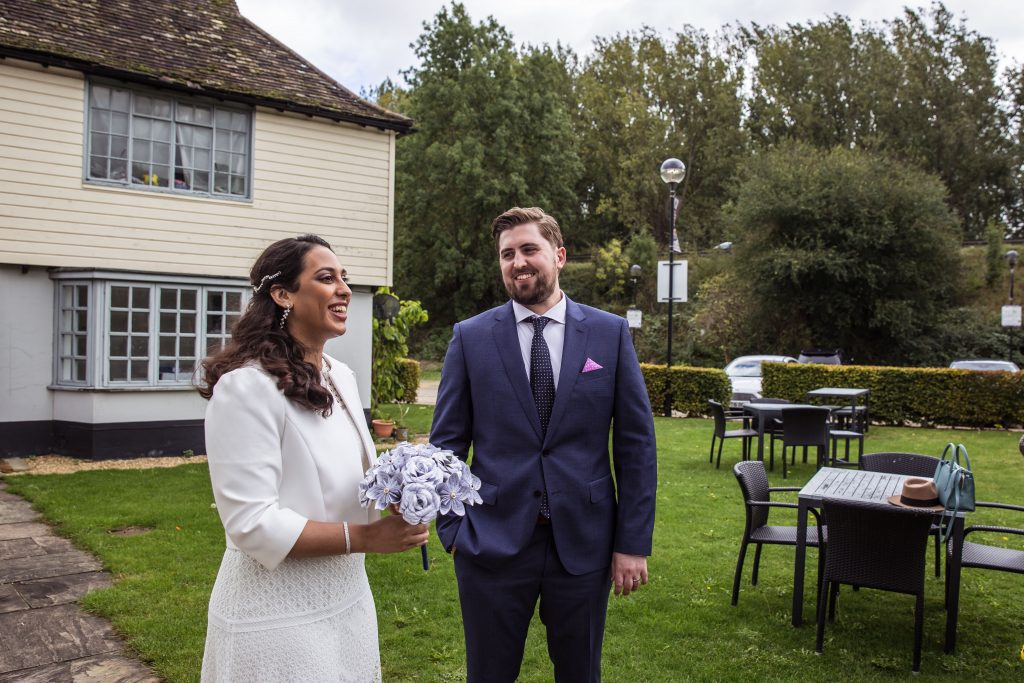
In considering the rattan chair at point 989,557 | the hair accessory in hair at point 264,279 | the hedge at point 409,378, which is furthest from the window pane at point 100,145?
the rattan chair at point 989,557

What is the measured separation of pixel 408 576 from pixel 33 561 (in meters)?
3.08

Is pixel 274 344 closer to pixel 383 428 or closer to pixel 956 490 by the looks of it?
pixel 956 490

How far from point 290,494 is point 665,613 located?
409 centimetres

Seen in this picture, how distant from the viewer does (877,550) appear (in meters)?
4.92

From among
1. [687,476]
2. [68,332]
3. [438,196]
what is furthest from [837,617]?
[438,196]

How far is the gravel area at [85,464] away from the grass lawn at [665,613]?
7.75 feet

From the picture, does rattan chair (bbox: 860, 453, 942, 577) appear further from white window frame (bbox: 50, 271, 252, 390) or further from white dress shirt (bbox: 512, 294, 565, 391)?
white window frame (bbox: 50, 271, 252, 390)

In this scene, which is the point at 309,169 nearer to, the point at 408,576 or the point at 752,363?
the point at 408,576

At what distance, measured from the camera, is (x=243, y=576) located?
2.25 meters

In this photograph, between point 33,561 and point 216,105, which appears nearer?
point 33,561

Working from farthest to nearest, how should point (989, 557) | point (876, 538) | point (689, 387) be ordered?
point (689, 387), point (989, 557), point (876, 538)

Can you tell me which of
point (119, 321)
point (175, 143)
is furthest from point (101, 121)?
point (119, 321)

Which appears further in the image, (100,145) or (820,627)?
(100,145)

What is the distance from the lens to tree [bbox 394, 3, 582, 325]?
37594 mm
